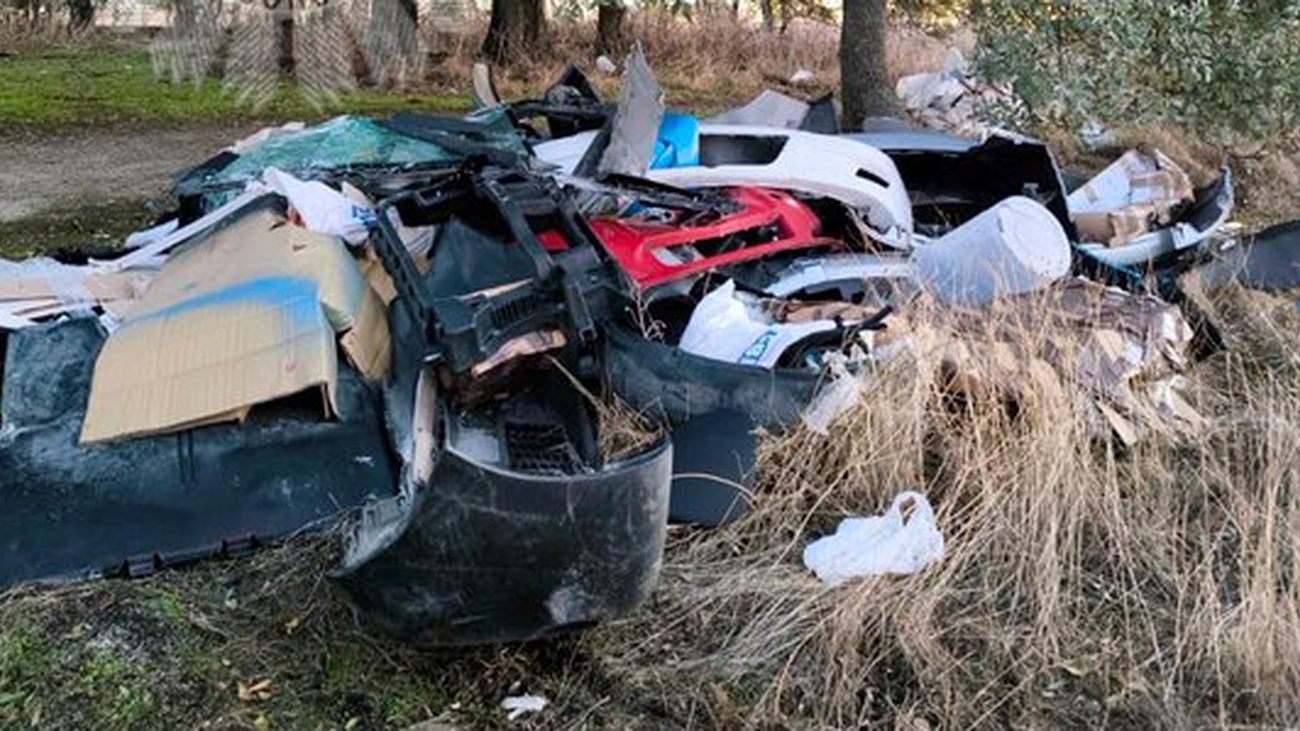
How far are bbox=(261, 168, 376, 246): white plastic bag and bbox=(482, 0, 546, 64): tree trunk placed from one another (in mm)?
8881

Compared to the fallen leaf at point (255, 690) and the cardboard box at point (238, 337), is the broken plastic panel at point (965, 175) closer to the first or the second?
the cardboard box at point (238, 337)

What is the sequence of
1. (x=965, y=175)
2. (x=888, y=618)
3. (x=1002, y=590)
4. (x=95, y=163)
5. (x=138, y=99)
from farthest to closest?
(x=138, y=99), (x=95, y=163), (x=965, y=175), (x=1002, y=590), (x=888, y=618)

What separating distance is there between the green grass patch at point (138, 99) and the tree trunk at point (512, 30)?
155cm

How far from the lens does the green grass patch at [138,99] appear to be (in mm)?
9734

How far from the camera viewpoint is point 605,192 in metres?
Result: 4.19

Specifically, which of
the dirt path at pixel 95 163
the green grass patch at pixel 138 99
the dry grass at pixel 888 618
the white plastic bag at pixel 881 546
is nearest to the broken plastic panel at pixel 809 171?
the dry grass at pixel 888 618

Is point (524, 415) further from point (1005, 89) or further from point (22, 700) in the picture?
point (1005, 89)

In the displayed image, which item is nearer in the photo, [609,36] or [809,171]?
[809,171]

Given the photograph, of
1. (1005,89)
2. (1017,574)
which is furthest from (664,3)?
(1017,574)

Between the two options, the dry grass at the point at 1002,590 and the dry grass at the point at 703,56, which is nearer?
the dry grass at the point at 1002,590

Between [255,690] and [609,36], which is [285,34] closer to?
[609,36]

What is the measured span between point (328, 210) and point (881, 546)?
218cm

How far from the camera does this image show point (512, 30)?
12.9m

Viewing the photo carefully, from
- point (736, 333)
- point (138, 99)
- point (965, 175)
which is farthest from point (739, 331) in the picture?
point (138, 99)
